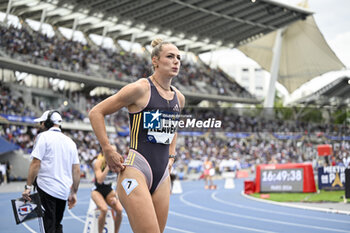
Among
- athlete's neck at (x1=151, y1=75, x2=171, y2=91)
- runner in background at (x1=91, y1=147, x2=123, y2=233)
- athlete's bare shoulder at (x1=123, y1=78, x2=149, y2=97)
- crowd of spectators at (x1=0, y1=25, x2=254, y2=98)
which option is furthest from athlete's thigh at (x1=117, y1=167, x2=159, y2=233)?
crowd of spectators at (x1=0, y1=25, x2=254, y2=98)

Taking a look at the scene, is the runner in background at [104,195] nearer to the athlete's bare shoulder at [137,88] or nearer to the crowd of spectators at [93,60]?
the athlete's bare shoulder at [137,88]

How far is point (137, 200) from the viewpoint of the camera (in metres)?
3.65

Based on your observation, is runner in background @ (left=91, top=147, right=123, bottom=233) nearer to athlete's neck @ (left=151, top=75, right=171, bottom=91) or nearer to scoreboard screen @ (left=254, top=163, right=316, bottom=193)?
athlete's neck @ (left=151, top=75, right=171, bottom=91)

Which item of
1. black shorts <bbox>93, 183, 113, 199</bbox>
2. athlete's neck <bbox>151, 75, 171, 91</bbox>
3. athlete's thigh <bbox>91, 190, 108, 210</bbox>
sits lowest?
athlete's thigh <bbox>91, 190, 108, 210</bbox>

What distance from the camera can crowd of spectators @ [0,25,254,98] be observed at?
121ft

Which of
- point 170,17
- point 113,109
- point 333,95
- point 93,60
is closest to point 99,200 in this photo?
point 113,109

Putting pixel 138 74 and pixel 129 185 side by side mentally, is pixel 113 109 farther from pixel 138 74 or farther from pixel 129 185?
pixel 138 74

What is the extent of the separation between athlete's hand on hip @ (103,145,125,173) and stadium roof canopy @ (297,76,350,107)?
1990 inches

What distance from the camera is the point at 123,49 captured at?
5147cm

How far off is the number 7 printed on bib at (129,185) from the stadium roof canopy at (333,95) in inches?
1990

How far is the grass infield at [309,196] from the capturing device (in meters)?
15.8

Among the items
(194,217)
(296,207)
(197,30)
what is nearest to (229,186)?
(296,207)

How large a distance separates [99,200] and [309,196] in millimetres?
11414

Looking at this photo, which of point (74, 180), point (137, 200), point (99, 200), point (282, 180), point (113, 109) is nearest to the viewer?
point (137, 200)
